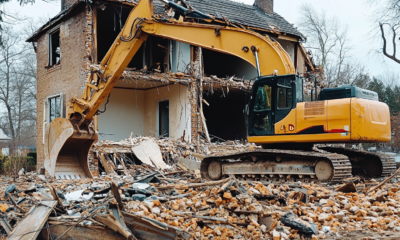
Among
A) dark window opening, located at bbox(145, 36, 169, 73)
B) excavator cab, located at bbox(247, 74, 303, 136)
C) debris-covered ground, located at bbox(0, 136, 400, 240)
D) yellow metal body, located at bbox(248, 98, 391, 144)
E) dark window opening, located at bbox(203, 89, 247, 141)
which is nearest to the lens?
debris-covered ground, located at bbox(0, 136, 400, 240)

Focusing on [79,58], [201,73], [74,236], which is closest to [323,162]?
[74,236]

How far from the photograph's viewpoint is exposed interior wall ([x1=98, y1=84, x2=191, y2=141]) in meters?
17.4

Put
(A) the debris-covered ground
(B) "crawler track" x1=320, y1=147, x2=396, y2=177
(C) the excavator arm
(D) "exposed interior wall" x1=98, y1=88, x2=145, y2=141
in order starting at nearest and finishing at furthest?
1. (A) the debris-covered ground
2. (C) the excavator arm
3. (B) "crawler track" x1=320, y1=147, x2=396, y2=177
4. (D) "exposed interior wall" x1=98, y1=88, x2=145, y2=141

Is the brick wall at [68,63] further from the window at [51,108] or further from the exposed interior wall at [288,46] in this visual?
the exposed interior wall at [288,46]

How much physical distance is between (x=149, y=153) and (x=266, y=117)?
247 inches

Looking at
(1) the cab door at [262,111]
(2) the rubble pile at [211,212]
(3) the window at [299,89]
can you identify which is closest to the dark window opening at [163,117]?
(1) the cab door at [262,111]

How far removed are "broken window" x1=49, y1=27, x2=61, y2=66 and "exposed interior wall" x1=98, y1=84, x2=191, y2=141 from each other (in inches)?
128

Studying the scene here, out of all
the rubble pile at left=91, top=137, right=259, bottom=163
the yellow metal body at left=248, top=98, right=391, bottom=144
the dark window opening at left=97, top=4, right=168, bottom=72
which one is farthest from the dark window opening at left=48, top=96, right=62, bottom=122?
the yellow metal body at left=248, top=98, right=391, bottom=144

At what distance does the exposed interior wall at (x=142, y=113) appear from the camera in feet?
57.1

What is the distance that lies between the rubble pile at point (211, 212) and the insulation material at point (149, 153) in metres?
6.50

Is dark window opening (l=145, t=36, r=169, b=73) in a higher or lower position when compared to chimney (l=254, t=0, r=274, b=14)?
lower

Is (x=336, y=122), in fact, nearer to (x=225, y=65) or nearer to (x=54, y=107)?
(x=225, y=65)

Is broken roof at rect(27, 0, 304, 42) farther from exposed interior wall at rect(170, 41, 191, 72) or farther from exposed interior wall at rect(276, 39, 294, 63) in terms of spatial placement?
exposed interior wall at rect(170, 41, 191, 72)

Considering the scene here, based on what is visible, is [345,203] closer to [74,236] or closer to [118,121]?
[74,236]
